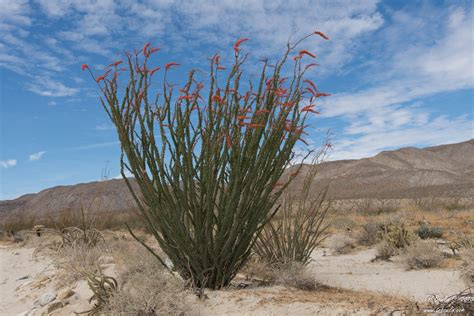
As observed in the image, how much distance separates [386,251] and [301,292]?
16.0 feet

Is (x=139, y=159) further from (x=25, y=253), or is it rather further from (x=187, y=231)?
(x=25, y=253)

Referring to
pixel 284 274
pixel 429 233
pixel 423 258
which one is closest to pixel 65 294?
pixel 284 274

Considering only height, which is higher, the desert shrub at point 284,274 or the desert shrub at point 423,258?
the desert shrub at point 284,274

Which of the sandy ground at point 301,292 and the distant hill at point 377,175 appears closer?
the sandy ground at point 301,292

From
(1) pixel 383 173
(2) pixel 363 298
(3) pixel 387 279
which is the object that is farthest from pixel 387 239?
(1) pixel 383 173

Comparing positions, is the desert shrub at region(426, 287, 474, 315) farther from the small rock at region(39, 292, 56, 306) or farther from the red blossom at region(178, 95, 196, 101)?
the small rock at region(39, 292, 56, 306)

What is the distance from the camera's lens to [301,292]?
5320mm

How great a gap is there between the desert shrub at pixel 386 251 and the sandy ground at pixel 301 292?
29cm

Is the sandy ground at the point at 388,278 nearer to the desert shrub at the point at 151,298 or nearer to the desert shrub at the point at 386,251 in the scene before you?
the desert shrub at the point at 386,251

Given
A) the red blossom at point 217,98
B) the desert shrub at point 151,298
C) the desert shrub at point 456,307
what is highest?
the red blossom at point 217,98

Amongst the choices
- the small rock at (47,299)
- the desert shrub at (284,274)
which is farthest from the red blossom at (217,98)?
A: the small rock at (47,299)

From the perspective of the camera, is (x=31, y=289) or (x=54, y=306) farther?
(x=31, y=289)

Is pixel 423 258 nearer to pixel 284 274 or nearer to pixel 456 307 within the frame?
pixel 284 274

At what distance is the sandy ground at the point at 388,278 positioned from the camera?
6379mm
